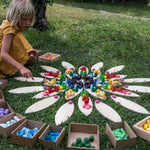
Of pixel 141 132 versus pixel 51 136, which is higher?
pixel 141 132

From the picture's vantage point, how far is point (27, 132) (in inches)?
81.7

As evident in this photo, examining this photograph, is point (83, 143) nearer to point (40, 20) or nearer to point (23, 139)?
point (23, 139)

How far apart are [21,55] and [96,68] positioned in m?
1.35

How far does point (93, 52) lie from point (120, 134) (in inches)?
103

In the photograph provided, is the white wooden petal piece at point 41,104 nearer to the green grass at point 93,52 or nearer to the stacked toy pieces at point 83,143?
the green grass at point 93,52

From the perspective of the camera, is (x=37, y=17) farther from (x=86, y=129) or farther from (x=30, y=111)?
(x=86, y=129)

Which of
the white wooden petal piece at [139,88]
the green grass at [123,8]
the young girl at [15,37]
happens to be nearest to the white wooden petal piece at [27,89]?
the young girl at [15,37]

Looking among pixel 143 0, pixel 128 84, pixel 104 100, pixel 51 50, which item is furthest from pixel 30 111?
A: pixel 143 0

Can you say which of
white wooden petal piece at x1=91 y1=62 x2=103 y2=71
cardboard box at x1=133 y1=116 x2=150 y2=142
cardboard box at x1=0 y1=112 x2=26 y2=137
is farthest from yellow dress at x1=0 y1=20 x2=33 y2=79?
cardboard box at x1=133 y1=116 x2=150 y2=142

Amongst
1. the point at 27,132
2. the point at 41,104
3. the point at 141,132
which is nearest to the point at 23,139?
the point at 27,132

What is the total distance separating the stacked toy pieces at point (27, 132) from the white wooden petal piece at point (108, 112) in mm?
840

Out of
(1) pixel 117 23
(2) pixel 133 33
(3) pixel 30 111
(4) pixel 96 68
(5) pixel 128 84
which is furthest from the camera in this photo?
(1) pixel 117 23

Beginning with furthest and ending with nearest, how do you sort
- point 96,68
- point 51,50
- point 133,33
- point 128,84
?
1. point 133,33
2. point 51,50
3. point 96,68
4. point 128,84

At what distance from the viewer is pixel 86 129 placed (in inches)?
86.2
